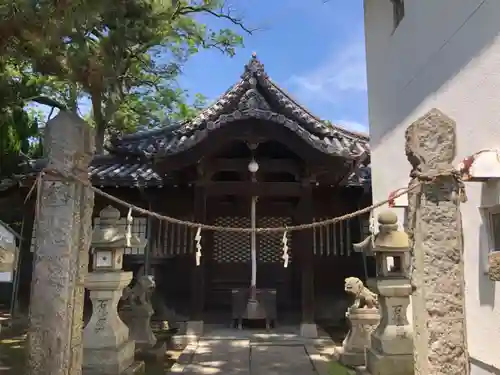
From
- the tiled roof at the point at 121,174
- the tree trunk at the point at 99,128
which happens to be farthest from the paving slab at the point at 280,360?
the tree trunk at the point at 99,128

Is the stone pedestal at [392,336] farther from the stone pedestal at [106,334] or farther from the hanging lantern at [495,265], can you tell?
the stone pedestal at [106,334]

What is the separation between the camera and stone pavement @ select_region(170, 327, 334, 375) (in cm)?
689

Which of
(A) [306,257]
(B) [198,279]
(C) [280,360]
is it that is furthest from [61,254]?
(A) [306,257]

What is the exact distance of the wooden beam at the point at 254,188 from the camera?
969 cm

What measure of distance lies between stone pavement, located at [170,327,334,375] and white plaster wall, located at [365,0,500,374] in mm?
2707

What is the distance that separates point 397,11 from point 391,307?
6170 millimetres

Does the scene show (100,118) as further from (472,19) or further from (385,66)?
(472,19)

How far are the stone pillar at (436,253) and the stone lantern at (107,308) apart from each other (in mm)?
3821

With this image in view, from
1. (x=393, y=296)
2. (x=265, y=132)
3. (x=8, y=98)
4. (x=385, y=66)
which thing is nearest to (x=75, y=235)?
(x=393, y=296)

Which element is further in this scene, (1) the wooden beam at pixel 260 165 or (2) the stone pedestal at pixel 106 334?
(1) the wooden beam at pixel 260 165

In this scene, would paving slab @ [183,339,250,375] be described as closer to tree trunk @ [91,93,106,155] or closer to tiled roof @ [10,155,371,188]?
tiled roof @ [10,155,371,188]

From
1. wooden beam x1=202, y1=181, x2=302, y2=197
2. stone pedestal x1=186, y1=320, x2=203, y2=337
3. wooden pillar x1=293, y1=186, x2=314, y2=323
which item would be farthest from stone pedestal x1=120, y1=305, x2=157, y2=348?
wooden pillar x1=293, y1=186, x2=314, y2=323

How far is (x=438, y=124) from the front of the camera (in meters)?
4.08

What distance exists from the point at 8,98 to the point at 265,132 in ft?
16.3
